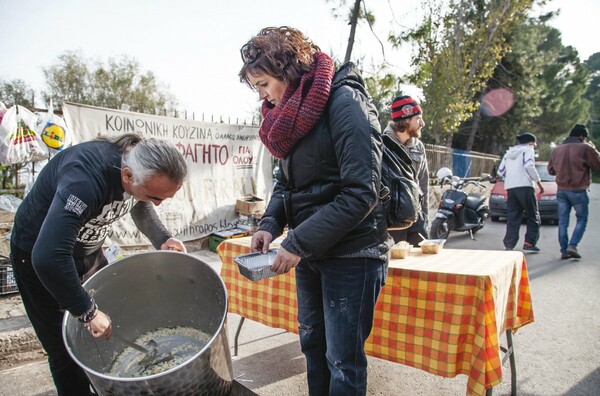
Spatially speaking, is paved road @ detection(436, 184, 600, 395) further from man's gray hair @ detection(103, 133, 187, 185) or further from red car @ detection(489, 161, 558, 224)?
red car @ detection(489, 161, 558, 224)

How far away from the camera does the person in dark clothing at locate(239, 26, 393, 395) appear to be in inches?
53.7

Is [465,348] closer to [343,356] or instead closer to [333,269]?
[343,356]

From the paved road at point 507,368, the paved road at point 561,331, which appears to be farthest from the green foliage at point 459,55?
the paved road at point 507,368

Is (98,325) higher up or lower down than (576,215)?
higher up

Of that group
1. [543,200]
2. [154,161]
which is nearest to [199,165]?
[154,161]

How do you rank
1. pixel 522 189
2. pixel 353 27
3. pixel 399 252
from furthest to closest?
pixel 353 27 → pixel 522 189 → pixel 399 252

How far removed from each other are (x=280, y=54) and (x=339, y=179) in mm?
561

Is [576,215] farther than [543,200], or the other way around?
[543,200]

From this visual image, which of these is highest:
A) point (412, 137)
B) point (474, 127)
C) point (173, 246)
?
point (474, 127)

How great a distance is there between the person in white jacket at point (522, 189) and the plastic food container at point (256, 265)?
5.25 meters

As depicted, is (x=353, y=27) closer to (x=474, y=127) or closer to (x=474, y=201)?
(x=474, y=201)

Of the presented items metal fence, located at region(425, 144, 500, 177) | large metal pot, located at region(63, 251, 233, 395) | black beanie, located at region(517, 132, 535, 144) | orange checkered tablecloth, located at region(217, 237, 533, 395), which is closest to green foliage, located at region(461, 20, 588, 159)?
metal fence, located at region(425, 144, 500, 177)

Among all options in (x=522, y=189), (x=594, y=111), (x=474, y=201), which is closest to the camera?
(x=522, y=189)

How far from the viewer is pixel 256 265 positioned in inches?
58.9
